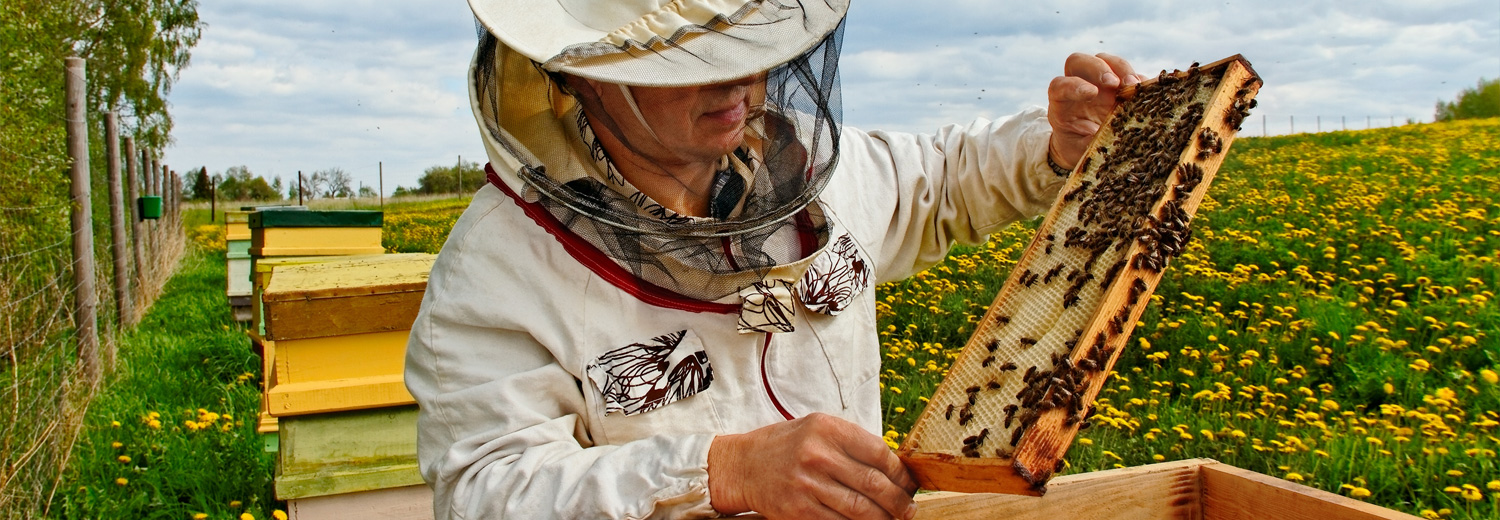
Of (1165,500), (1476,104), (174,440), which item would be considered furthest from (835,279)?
(1476,104)

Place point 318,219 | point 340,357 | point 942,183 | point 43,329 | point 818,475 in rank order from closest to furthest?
point 818,475, point 942,183, point 340,357, point 43,329, point 318,219

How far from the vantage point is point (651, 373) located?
1893 mm

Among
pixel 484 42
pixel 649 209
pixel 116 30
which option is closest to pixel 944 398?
pixel 649 209

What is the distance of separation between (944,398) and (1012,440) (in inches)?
10.1

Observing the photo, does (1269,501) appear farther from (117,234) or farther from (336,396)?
(117,234)

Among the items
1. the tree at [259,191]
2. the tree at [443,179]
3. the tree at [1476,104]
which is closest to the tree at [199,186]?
the tree at [259,191]

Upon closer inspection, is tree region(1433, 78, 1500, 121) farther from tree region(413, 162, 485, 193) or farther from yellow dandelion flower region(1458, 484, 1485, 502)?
yellow dandelion flower region(1458, 484, 1485, 502)

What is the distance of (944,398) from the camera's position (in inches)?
69.8

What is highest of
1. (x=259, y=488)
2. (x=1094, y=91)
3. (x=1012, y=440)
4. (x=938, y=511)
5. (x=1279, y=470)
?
(x=1094, y=91)

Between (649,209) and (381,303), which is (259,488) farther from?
(649,209)

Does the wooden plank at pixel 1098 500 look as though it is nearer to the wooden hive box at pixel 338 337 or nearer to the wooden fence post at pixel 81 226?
the wooden hive box at pixel 338 337

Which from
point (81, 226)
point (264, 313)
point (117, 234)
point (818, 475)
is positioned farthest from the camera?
point (117, 234)

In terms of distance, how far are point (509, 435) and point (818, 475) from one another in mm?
594

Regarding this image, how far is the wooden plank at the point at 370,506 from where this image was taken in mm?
3779
